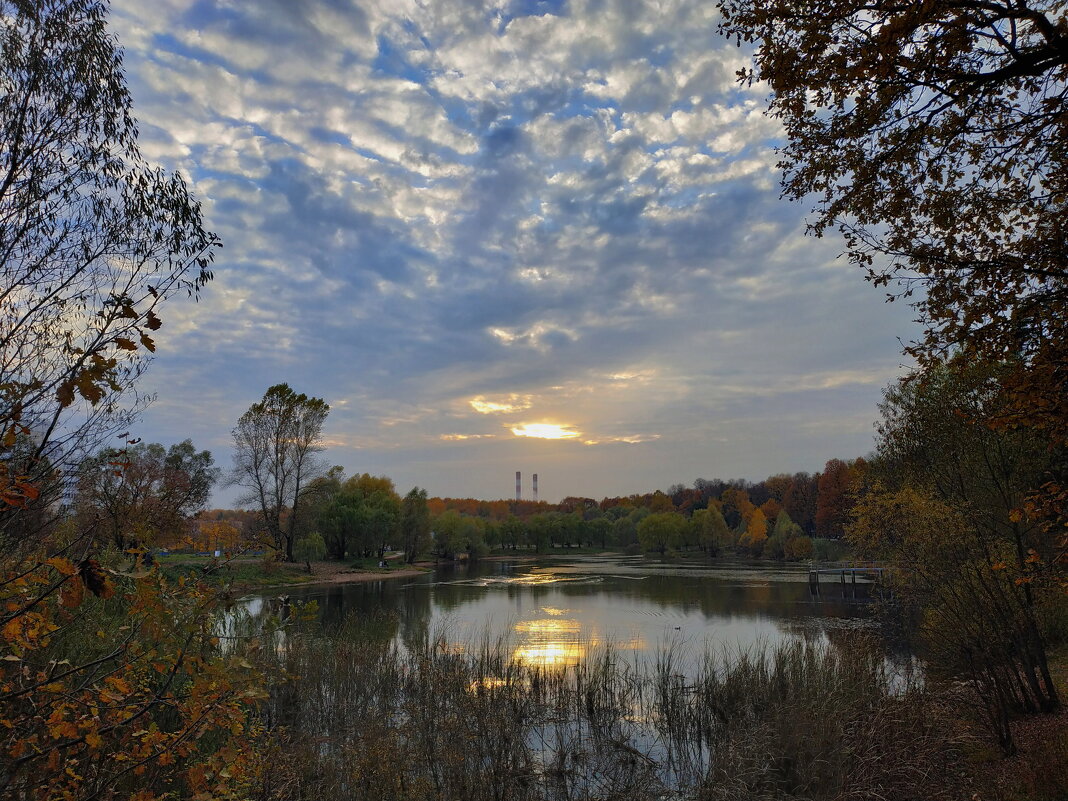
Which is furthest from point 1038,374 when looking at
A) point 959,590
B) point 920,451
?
point 920,451

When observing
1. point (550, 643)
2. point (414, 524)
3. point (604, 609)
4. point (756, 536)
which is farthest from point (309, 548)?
point (756, 536)

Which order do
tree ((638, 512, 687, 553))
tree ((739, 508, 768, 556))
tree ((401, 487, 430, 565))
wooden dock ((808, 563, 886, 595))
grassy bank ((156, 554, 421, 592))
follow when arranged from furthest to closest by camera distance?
tree ((638, 512, 687, 553)) < tree ((739, 508, 768, 556)) < tree ((401, 487, 430, 565)) < wooden dock ((808, 563, 886, 595)) < grassy bank ((156, 554, 421, 592))

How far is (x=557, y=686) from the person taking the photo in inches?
514

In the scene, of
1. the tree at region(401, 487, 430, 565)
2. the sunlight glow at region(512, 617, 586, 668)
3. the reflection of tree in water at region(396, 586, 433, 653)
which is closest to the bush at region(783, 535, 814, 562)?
the tree at region(401, 487, 430, 565)

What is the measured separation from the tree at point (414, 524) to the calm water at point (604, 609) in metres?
11.3

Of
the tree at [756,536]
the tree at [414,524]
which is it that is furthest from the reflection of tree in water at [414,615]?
the tree at [756,536]

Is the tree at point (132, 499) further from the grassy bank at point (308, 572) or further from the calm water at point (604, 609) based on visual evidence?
the grassy bank at point (308, 572)

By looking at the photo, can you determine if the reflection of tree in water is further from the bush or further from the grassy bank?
the bush

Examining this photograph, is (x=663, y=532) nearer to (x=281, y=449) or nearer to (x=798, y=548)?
(x=798, y=548)

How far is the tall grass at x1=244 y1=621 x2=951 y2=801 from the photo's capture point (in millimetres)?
7617

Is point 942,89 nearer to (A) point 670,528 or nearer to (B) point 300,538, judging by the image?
(B) point 300,538

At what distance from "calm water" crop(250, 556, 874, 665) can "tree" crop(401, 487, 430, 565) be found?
11279mm

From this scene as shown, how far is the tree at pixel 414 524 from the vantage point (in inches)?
2276

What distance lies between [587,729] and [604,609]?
52.2 feet
